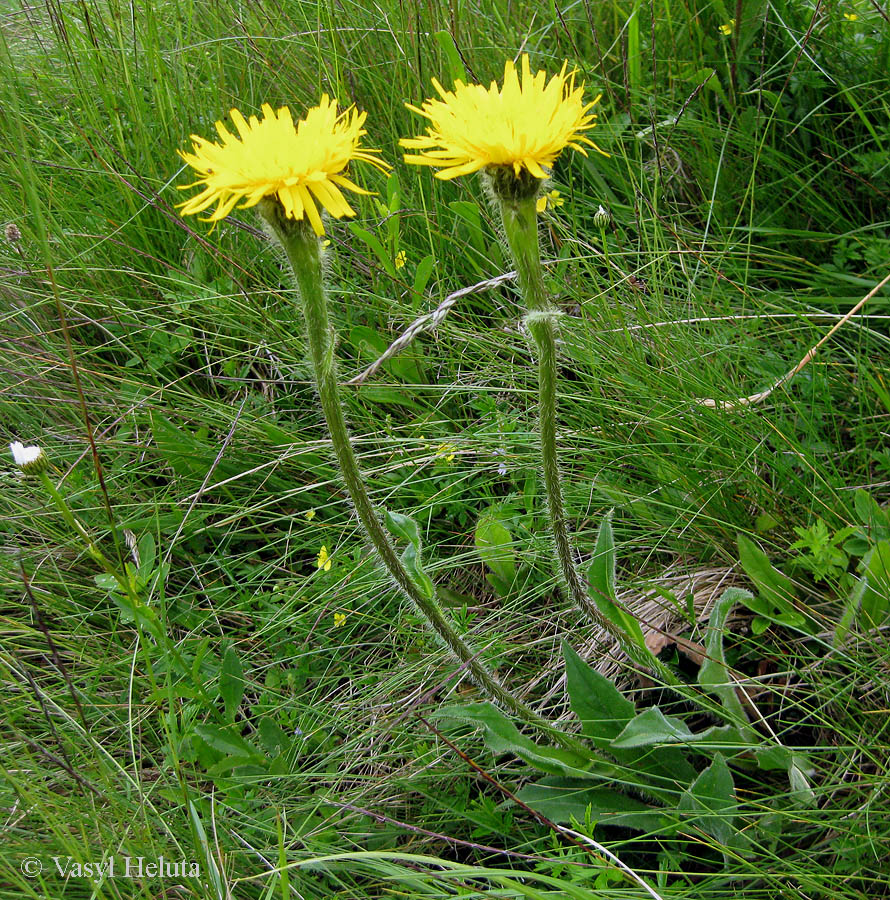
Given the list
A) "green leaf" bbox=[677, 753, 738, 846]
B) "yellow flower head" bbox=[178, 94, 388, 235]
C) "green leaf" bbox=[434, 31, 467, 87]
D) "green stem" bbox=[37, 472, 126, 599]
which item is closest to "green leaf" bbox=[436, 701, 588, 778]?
"green leaf" bbox=[677, 753, 738, 846]

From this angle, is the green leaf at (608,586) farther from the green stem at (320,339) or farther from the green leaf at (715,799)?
the green stem at (320,339)

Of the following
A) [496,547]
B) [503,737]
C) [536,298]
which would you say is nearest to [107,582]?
[496,547]

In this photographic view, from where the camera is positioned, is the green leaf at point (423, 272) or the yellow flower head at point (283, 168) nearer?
the yellow flower head at point (283, 168)

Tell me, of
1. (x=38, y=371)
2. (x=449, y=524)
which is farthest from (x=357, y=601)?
(x=38, y=371)

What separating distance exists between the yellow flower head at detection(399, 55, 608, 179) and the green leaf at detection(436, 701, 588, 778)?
0.87 meters

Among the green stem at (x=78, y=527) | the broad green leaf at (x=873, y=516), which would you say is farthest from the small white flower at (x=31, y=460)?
the broad green leaf at (x=873, y=516)

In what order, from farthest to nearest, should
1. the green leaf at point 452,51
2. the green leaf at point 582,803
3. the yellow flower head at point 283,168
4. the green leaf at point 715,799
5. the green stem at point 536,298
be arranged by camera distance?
the green leaf at point 452,51 → the green leaf at point 582,803 → the green leaf at point 715,799 → the green stem at point 536,298 → the yellow flower head at point 283,168

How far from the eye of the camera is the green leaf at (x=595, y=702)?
1418mm

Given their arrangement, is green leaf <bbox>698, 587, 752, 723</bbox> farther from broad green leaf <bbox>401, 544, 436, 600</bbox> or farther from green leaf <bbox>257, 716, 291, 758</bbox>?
green leaf <bbox>257, 716, 291, 758</bbox>

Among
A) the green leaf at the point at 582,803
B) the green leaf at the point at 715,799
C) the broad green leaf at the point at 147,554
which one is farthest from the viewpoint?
the broad green leaf at the point at 147,554

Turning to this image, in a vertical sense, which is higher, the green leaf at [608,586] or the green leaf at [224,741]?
the green leaf at [608,586]

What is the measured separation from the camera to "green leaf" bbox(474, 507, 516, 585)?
1.77m

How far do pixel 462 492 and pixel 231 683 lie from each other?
71 cm

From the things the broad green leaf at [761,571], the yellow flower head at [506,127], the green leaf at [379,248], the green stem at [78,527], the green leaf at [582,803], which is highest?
the yellow flower head at [506,127]
